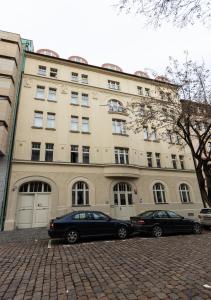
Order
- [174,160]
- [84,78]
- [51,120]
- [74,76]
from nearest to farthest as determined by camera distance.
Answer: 1. [51,120]
2. [174,160]
3. [74,76]
4. [84,78]

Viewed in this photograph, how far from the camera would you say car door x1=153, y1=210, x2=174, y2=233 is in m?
12.0

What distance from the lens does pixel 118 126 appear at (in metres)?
21.7

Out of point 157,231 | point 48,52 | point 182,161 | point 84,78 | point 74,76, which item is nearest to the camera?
point 157,231

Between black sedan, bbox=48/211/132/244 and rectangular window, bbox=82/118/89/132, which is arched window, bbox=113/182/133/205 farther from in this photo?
black sedan, bbox=48/211/132/244

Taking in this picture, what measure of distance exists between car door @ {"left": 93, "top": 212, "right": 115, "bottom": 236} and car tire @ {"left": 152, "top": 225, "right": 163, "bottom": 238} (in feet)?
8.45

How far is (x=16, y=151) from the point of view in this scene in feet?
56.1

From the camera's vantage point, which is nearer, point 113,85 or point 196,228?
point 196,228

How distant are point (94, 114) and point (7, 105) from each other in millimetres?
8506

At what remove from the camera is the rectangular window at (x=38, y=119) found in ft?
62.2

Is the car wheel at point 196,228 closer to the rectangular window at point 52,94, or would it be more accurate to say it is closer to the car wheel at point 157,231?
the car wheel at point 157,231

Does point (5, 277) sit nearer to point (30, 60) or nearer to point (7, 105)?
point (7, 105)

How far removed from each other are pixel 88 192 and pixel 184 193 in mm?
10914

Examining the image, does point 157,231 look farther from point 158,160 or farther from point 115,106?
point 115,106

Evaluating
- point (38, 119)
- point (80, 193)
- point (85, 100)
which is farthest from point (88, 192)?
point (85, 100)
